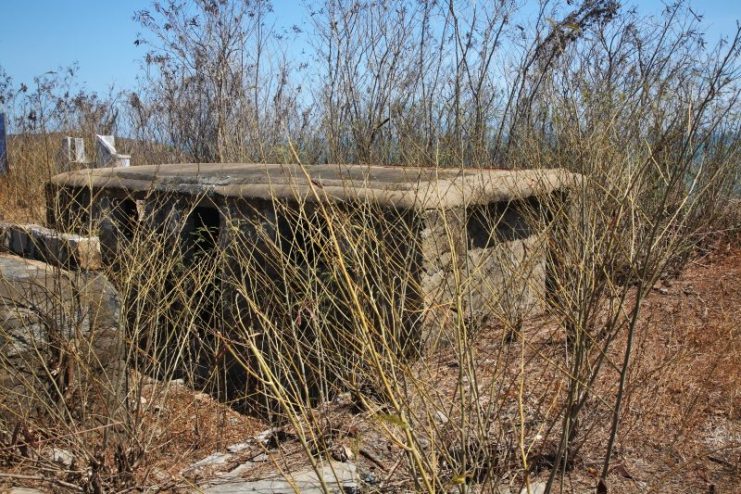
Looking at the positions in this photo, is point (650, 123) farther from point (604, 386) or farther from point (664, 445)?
point (664, 445)

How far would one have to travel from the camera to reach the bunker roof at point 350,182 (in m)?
4.09

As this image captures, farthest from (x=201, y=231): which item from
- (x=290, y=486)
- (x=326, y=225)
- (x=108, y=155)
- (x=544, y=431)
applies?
(x=108, y=155)

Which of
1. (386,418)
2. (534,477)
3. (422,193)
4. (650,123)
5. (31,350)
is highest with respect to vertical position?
(650,123)

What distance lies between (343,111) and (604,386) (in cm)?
550

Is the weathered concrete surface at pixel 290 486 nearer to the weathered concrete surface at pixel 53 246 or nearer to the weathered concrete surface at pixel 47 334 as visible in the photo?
the weathered concrete surface at pixel 47 334

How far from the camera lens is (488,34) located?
759cm

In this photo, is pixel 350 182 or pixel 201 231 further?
pixel 201 231

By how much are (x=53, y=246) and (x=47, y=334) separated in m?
0.79

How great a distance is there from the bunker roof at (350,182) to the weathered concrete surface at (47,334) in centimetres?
57

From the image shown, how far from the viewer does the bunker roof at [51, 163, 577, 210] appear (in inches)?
161

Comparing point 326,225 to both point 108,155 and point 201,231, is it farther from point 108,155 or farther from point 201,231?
point 108,155

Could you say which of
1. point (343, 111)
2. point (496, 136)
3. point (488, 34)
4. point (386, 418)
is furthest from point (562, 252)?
point (343, 111)

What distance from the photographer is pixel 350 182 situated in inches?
181

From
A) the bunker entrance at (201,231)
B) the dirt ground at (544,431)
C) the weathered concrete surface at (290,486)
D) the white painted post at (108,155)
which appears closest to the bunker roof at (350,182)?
the bunker entrance at (201,231)
